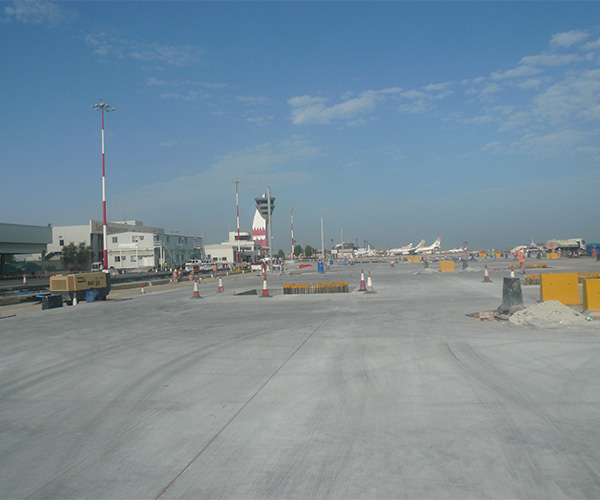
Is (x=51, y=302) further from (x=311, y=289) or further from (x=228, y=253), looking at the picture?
(x=228, y=253)

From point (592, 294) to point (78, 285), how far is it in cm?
2154

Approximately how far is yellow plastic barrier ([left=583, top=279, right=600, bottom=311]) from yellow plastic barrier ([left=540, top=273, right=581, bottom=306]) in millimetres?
2072

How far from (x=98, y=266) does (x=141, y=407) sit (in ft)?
243

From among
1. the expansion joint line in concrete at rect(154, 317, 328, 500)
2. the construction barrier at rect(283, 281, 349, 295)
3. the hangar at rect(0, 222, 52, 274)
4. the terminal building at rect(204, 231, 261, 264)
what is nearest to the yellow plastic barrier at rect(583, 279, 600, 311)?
the expansion joint line in concrete at rect(154, 317, 328, 500)

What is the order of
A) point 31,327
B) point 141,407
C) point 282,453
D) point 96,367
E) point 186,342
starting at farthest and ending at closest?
point 31,327 → point 186,342 → point 96,367 → point 141,407 → point 282,453

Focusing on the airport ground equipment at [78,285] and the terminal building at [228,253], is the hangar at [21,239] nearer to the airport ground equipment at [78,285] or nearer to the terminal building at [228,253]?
the terminal building at [228,253]

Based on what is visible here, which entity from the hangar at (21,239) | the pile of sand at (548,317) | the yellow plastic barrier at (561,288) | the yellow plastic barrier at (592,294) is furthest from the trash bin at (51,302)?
the hangar at (21,239)

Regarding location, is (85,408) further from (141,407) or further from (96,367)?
(96,367)

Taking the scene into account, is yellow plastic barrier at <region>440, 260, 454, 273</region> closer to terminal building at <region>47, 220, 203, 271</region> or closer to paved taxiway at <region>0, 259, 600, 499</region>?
paved taxiway at <region>0, 259, 600, 499</region>

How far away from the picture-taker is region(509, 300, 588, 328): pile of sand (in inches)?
443

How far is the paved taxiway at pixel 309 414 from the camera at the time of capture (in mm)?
4094

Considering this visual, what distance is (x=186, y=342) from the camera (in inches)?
432

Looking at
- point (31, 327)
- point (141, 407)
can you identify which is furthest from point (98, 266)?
point (141, 407)

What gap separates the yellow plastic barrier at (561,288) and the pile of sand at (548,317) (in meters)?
2.92
